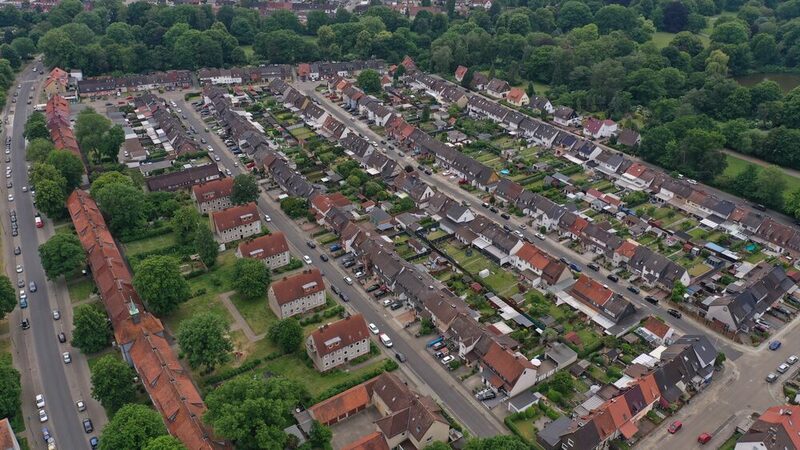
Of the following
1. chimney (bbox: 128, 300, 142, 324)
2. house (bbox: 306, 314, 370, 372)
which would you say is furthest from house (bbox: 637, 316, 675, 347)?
chimney (bbox: 128, 300, 142, 324)

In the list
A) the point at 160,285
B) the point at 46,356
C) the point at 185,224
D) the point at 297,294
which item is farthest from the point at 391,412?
the point at 185,224

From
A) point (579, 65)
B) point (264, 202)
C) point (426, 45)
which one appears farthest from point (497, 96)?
point (264, 202)

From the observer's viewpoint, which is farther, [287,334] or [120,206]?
[120,206]

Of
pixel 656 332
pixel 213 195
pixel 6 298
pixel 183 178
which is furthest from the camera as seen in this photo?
pixel 183 178

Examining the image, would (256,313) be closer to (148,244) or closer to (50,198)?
(148,244)

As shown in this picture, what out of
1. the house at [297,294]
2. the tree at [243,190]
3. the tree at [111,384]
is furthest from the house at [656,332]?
the tree at [243,190]

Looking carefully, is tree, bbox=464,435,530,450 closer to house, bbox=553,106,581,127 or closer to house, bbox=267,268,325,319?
house, bbox=267,268,325,319

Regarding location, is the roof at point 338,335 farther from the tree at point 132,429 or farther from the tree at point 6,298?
the tree at point 6,298
